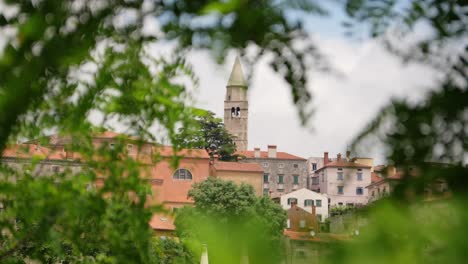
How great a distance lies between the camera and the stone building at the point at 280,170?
242 ft

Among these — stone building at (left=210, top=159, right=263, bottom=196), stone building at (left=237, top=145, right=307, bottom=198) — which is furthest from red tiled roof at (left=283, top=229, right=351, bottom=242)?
stone building at (left=237, top=145, right=307, bottom=198)

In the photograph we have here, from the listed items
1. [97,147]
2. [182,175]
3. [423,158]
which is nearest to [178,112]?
[97,147]

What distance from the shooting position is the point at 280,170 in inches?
2916

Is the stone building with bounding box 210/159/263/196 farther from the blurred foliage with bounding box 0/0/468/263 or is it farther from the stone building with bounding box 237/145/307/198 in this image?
the blurred foliage with bounding box 0/0/468/263

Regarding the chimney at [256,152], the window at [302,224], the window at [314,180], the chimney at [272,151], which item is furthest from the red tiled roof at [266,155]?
the window at [302,224]

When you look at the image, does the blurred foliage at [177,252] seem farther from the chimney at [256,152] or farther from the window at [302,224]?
the chimney at [256,152]

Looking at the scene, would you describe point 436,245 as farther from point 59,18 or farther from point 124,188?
point 124,188

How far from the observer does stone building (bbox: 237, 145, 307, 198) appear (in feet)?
242

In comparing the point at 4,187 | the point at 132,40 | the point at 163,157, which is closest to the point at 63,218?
the point at 4,187

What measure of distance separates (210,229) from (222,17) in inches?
20.4

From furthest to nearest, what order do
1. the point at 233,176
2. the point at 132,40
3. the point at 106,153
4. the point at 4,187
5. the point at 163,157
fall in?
the point at 233,176 → the point at 163,157 → the point at 106,153 → the point at 4,187 → the point at 132,40

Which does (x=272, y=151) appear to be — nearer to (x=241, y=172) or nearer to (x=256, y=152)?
(x=256, y=152)

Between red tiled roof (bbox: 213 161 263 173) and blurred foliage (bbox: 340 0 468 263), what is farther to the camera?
red tiled roof (bbox: 213 161 263 173)

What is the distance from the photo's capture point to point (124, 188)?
168 centimetres
